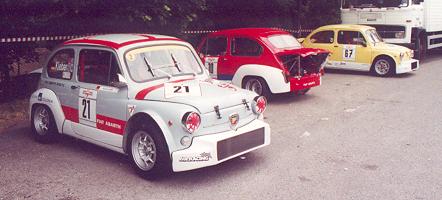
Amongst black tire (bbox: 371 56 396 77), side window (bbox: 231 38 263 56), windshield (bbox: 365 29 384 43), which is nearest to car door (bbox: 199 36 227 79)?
side window (bbox: 231 38 263 56)

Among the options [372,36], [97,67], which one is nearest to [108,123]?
[97,67]

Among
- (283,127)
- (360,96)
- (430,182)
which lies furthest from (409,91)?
(430,182)

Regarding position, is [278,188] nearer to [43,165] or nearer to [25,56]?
[43,165]

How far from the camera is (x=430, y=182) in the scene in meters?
5.38

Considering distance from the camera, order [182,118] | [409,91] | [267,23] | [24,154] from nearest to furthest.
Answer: [182,118] → [24,154] → [409,91] → [267,23]

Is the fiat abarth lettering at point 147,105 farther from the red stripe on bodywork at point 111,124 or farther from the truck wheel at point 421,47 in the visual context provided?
the truck wheel at point 421,47

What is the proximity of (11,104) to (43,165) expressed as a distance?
4615mm

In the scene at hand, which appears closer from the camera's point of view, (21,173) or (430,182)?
(430,182)

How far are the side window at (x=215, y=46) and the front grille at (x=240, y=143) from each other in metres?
5.18

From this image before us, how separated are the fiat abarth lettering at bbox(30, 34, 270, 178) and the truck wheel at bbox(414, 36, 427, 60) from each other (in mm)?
12256

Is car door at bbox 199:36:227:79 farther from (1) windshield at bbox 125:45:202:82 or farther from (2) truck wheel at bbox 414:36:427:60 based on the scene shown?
(2) truck wheel at bbox 414:36:427:60

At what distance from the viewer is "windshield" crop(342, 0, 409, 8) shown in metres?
16.3

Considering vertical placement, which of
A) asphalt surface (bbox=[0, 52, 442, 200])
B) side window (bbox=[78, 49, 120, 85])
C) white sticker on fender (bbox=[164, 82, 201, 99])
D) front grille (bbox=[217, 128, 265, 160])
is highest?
side window (bbox=[78, 49, 120, 85])

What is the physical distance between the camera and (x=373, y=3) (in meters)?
17.0
